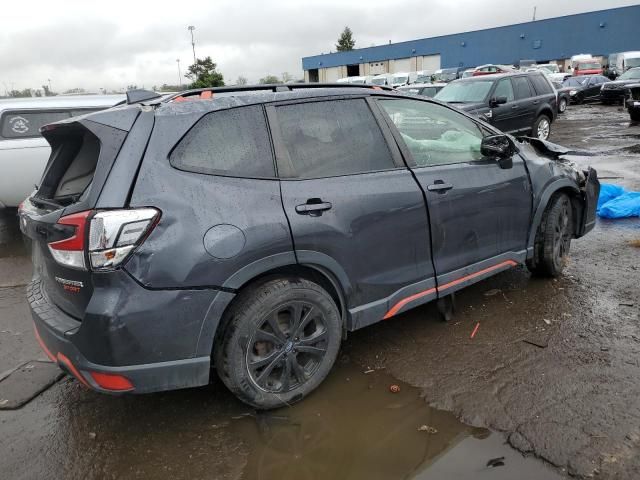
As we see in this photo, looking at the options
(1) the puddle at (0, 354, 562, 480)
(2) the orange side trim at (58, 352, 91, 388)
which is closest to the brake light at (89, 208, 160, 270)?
(2) the orange side trim at (58, 352, 91, 388)

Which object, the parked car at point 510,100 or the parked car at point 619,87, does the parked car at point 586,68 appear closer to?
the parked car at point 619,87

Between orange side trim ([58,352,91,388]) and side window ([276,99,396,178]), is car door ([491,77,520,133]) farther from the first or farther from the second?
orange side trim ([58,352,91,388])

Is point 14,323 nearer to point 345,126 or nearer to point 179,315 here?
point 179,315

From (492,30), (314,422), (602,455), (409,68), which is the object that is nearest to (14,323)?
(314,422)

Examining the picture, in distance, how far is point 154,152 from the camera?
253 cm

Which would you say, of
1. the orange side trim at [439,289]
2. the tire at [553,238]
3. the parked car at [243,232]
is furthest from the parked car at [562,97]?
the parked car at [243,232]

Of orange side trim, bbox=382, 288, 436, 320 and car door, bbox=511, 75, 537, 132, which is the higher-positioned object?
car door, bbox=511, 75, 537, 132

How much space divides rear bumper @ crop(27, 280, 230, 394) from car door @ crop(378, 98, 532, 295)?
5.72 feet

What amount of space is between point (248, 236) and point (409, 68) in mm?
64970

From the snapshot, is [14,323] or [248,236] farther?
[14,323]

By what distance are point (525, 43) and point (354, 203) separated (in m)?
57.3

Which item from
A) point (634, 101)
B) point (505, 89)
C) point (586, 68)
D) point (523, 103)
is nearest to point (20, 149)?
point (505, 89)

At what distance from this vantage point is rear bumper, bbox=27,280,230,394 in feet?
7.96

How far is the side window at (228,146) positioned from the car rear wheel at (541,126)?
10.8 meters
